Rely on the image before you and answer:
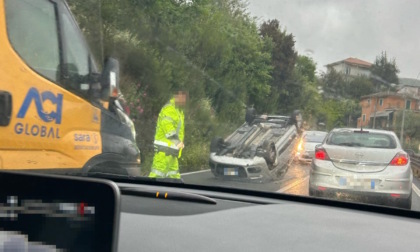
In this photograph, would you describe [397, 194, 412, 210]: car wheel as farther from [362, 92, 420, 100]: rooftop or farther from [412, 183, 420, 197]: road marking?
[362, 92, 420, 100]: rooftop

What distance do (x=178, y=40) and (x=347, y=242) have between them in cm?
281

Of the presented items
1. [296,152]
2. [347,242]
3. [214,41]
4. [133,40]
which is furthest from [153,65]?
[347,242]

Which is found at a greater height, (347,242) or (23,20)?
(23,20)

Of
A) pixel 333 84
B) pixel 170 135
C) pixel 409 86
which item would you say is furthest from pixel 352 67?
pixel 170 135

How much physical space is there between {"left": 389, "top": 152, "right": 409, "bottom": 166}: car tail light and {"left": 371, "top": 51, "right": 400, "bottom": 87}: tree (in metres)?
0.55

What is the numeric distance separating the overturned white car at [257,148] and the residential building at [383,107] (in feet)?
1.82

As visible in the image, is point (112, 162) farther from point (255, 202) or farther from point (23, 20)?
point (255, 202)

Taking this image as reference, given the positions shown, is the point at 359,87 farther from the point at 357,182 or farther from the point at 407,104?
the point at 357,182

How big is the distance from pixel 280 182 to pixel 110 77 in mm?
2087

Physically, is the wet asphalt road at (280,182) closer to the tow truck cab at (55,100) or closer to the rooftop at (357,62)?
the tow truck cab at (55,100)

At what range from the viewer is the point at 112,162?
16.3ft

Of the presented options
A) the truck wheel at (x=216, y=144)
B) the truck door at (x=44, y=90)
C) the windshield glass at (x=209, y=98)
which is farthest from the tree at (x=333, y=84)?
the truck door at (x=44, y=90)

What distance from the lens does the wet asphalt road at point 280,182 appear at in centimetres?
368

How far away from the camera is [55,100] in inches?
182
